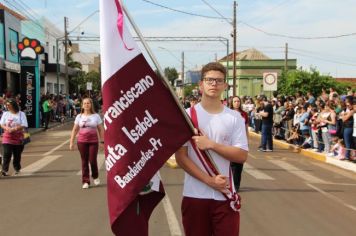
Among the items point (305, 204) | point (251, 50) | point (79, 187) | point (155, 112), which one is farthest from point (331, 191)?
point (251, 50)

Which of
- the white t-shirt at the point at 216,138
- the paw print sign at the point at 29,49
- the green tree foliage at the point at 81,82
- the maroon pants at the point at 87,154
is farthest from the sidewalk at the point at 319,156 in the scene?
the green tree foliage at the point at 81,82

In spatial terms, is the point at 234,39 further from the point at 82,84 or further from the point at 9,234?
the point at 82,84

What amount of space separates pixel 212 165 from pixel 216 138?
7.6 inches

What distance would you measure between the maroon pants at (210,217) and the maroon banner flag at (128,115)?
44 centimetres

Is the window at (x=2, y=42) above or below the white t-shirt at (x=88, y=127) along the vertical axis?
above

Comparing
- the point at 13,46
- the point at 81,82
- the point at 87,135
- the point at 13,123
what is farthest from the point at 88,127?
the point at 81,82

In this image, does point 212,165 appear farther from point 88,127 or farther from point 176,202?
point 88,127

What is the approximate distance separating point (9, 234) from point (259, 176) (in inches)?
267

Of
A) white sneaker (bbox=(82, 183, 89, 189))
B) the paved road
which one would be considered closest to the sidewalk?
the paved road

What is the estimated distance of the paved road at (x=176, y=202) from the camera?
6.87 m

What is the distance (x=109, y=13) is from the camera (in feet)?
11.0

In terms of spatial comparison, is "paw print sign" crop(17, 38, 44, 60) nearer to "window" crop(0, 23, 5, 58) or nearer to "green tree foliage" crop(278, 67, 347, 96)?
"window" crop(0, 23, 5, 58)

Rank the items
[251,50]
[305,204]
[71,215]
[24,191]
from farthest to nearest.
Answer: [251,50]
[24,191]
[305,204]
[71,215]

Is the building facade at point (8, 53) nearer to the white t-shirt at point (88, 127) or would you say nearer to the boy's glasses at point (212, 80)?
the white t-shirt at point (88, 127)
